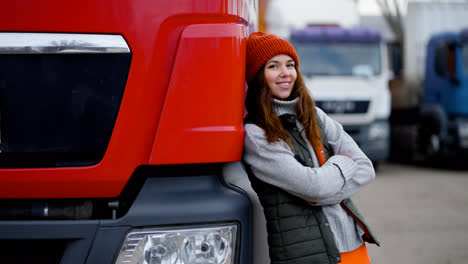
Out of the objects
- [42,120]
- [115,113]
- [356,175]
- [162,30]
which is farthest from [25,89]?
[356,175]

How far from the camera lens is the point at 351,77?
335 inches

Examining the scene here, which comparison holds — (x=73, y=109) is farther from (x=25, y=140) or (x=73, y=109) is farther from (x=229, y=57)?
(x=229, y=57)

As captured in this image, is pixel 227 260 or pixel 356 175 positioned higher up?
pixel 356 175

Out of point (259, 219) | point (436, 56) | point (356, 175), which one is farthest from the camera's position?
point (436, 56)

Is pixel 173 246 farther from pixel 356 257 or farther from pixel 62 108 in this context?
pixel 356 257

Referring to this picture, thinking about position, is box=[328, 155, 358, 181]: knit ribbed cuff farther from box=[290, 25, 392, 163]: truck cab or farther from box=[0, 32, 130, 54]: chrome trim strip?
box=[290, 25, 392, 163]: truck cab

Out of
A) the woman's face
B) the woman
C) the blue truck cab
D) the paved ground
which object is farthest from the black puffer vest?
the blue truck cab

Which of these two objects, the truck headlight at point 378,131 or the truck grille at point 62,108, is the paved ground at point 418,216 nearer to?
the truck headlight at point 378,131

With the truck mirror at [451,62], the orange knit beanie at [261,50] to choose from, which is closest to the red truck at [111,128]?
the orange knit beanie at [261,50]

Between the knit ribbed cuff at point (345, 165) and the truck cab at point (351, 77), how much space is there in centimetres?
645

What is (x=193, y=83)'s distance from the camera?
4.91 ft

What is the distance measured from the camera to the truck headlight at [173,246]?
58.6 inches

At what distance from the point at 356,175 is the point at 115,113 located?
0.88m

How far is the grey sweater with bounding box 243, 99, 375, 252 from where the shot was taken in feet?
5.53
